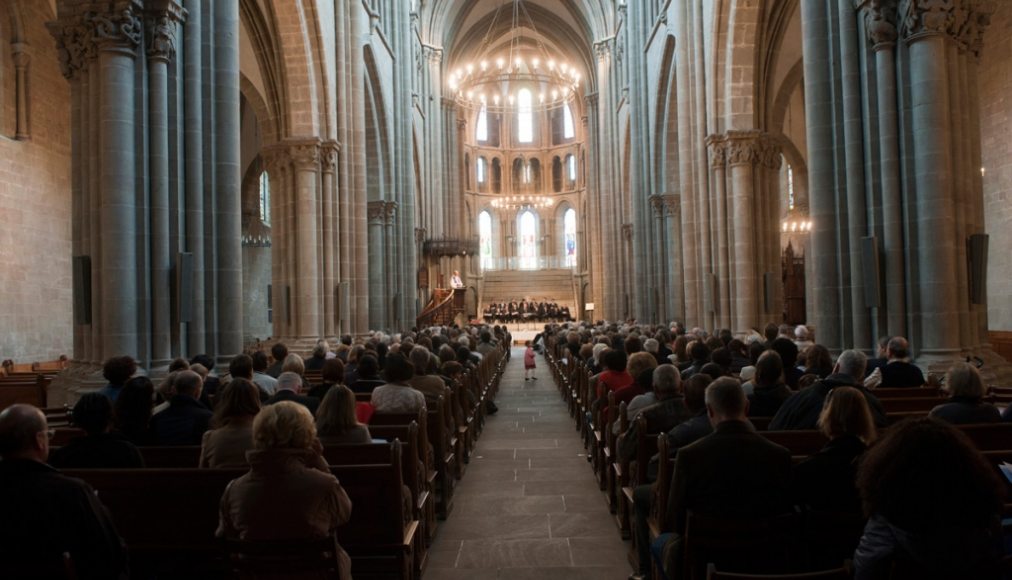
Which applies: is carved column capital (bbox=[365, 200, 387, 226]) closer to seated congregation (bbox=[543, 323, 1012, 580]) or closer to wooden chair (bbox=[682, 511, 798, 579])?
seated congregation (bbox=[543, 323, 1012, 580])

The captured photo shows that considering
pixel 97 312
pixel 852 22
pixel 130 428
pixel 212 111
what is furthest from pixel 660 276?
pixel 130 428

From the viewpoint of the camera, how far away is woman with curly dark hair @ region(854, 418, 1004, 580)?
262 centimetres

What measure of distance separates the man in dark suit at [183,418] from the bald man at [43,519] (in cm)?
230

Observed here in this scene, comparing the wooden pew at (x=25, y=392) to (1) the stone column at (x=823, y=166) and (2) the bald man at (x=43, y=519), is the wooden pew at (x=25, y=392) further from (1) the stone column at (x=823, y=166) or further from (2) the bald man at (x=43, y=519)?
(1) the stone column at (x=823, y=166)

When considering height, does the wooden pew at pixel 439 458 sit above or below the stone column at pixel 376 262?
below

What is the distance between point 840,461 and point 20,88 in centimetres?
2073

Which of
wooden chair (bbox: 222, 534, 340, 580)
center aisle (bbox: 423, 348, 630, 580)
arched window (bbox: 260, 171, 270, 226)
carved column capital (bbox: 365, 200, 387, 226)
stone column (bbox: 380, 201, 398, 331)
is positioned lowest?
center aisle (bbox: 423, 348, 630, 580)

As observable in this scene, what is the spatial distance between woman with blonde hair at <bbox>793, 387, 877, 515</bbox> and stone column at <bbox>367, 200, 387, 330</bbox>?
21160 mm

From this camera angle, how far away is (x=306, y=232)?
58.0ft

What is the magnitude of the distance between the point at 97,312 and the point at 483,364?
261 inches

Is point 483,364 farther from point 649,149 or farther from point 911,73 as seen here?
point 649,149

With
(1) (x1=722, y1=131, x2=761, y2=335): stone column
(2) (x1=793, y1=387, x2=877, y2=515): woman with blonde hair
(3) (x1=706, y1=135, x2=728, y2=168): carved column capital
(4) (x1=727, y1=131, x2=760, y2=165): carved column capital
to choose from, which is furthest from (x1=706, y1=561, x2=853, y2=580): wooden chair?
(3) (x1=706, y1=135, x2=728, y2=168): carved column capital

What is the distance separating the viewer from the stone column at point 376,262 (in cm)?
2436

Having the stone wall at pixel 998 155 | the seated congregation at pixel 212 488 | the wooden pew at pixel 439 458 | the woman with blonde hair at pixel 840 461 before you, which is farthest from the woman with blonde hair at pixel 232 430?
the stone wall at pixel 998 155
